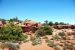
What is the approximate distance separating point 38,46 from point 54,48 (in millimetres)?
1653

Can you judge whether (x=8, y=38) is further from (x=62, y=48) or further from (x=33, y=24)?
(x=33, y=24)

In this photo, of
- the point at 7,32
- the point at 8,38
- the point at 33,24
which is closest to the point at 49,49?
the point at 8,38

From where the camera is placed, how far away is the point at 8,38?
64.6 ft

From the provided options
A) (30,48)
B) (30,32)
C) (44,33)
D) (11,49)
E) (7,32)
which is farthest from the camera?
(30,32)

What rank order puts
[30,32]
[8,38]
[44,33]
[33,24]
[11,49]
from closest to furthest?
[11,49], [8,38], [44,33], [30,32], [33,24]

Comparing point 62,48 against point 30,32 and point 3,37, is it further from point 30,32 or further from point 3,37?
point 30,32

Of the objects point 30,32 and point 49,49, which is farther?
point 30,32

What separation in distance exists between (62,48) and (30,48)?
3.12 meters

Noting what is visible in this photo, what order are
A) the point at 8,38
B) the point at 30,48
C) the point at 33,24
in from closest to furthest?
the point at 30,48, the point at 8,38, the point at 33,24

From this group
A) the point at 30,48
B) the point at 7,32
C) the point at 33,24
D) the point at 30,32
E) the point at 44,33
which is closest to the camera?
the point at 30,48

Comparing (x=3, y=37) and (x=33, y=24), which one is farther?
(x=33, y=24)

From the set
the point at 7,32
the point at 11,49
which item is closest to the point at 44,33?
the point at 7,32

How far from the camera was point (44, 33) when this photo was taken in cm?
2572

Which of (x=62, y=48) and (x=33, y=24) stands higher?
(x=33, y=24)
